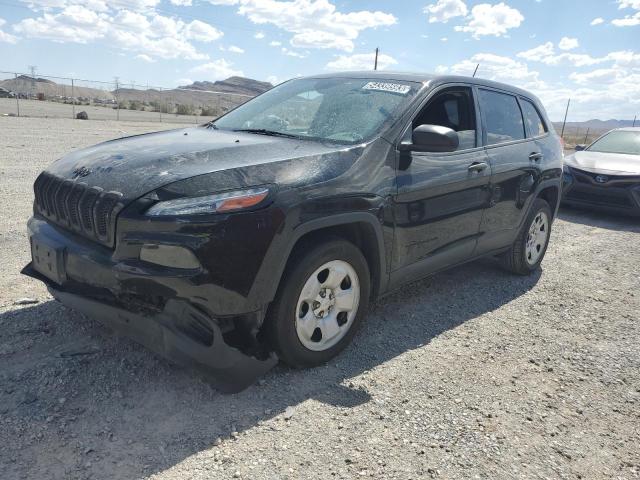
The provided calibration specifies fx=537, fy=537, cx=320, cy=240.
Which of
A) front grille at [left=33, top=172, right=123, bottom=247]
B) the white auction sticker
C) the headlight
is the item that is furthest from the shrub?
the headlight

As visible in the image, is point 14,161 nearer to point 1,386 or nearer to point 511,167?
point 1,386

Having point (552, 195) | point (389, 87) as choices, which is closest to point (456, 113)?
point (389, 87)

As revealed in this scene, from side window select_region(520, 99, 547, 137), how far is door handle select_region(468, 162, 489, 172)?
4.10 ft

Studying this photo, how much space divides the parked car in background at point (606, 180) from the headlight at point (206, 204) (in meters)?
7.89

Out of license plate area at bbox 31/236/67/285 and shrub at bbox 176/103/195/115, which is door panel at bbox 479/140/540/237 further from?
shrub at bbox 176/103/195/115

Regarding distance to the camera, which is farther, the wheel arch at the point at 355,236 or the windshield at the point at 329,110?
the windshield at the point at 329,110

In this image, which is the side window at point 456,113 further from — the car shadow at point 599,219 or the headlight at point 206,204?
the car shadow at point 599,219

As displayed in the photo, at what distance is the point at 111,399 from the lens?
9.46 ft

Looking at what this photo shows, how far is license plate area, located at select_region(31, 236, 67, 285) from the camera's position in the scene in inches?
118

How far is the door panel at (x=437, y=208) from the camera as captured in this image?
3646 mm

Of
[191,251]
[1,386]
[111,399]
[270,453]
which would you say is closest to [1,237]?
[1,386]

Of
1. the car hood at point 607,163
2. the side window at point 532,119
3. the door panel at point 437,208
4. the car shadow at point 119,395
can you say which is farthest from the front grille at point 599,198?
the car shadow at point 119,395

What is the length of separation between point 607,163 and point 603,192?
0.65 meters

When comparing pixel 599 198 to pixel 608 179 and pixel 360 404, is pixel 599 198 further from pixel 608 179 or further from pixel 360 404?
pixel 360 404
